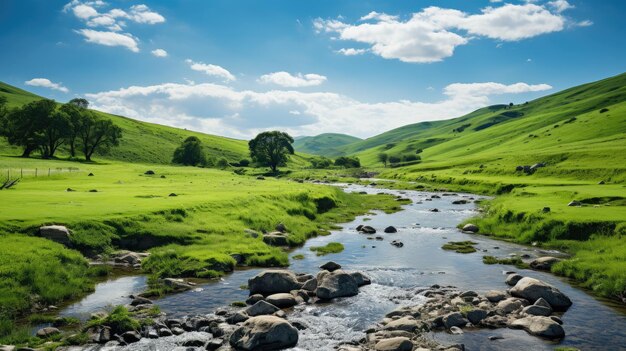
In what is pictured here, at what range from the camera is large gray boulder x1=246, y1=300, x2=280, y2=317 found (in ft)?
77.8

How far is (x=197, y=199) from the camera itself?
5344 cm

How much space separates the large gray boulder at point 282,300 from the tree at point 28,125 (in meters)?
124

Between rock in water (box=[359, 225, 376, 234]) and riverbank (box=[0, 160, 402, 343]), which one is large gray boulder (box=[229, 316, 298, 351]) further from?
rock in water (box=[359, 225, 376, 234])

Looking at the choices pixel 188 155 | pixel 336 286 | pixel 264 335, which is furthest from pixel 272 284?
pixel 188 155

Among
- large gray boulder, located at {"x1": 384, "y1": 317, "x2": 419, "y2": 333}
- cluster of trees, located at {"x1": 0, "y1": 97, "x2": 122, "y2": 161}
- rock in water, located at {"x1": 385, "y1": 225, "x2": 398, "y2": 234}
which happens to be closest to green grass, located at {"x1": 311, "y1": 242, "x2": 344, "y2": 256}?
rock in water, located at {"x1": 385, "y1": 225, "x2": 398, "y2": 234}

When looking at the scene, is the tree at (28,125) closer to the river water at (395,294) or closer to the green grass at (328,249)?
the river water at (395,294)

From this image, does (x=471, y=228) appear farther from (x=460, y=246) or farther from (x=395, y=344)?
(x=395, y=344)

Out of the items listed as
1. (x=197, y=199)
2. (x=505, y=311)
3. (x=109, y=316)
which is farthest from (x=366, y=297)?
(x=197, y=199)

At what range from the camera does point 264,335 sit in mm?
19875

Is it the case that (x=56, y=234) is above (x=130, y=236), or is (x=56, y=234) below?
above

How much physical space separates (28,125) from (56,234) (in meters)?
109

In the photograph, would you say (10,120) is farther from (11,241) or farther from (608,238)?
(608,238)

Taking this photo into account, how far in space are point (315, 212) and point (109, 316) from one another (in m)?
44.5

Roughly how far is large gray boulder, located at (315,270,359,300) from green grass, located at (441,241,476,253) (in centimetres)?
1642
